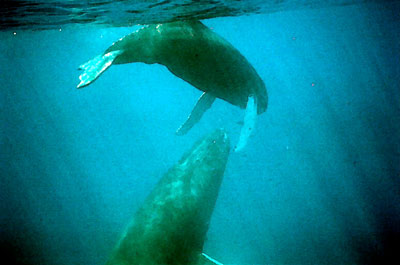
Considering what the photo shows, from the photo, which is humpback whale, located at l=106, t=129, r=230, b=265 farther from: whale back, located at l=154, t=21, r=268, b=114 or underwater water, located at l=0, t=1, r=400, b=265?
whale back, located at l=154, t=21, r=268, b=114

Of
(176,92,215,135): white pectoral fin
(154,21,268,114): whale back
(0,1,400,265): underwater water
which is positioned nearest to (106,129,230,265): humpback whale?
(0,1,400,265): underwater water

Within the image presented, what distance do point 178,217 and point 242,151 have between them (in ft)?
105

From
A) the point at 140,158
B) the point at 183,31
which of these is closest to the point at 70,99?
the point at 140,158

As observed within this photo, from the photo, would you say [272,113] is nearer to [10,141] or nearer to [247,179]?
[247,179]

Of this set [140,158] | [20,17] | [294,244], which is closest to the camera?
[20,17]

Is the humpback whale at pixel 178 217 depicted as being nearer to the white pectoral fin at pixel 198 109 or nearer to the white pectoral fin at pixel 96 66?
the white pectoral fin at pixel 96 66

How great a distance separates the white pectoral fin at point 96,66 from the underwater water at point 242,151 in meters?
2.93

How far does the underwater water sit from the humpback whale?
0.72 meters

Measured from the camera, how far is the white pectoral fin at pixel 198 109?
939cm

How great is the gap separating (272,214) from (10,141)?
112ft

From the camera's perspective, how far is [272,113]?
48.3 m

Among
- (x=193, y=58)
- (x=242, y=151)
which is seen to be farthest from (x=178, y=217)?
(x=242, y=151)

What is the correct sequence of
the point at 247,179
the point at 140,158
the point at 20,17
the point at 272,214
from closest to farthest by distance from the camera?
the point at 20,17, the point at 272,214, the point at 247,179, the point at 140,158

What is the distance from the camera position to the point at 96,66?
5.74m
